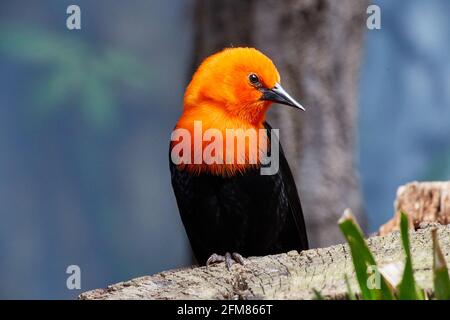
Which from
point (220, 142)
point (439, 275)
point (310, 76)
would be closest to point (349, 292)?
point (439, 275)

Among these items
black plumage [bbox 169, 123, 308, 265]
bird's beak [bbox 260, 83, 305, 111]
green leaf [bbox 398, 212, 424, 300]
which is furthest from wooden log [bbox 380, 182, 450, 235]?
green leaf [bbox 398, 212, 424, 300]

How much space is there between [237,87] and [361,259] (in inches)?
52.5

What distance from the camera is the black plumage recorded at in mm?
3148

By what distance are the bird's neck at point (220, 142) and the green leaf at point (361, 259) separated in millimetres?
1095

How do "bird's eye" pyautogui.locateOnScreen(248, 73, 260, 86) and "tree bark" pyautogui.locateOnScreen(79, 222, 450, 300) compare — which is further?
"bird's eye" pyautogui.locateOnScreen(248, 73, 260, 86)

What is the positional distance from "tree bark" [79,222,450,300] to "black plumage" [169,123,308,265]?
0.53m

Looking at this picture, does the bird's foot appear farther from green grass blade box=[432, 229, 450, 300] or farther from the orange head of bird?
green grass blade box=[432, 229, 450, 300]

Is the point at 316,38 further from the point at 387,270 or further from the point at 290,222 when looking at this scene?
the point at 387,270

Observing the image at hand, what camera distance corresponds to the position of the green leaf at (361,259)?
1.89 m

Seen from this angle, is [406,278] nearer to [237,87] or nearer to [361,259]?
[361,259]

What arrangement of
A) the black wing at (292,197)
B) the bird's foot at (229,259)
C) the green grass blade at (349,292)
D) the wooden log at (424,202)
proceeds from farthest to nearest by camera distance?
the wooden log at (424,202), the black wing at (292,197), the bird's foot at (229,259), the green grass blade at (349,292)

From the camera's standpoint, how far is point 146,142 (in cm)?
648

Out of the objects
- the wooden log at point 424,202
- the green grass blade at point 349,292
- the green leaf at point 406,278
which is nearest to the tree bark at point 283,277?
the green grass blade at point 349,292

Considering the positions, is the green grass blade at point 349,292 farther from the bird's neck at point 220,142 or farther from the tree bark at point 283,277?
the bird's neck at point 220,142
